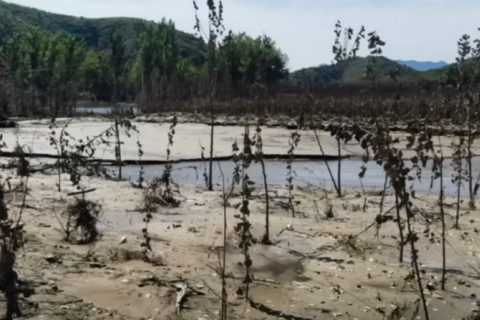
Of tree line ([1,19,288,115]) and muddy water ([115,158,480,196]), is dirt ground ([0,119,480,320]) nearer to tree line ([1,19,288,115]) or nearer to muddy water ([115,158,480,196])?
muddy water ([115,158,480,196])

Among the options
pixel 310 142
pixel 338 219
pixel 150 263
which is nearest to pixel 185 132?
pixel 310 142

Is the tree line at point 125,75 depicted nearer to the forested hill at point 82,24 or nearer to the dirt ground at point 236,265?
the dirt ground at point 236,265

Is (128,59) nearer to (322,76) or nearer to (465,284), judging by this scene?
(322,76)

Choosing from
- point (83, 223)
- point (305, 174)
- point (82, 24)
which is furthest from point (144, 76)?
point (82, 24)

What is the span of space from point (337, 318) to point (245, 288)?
2.33 feet

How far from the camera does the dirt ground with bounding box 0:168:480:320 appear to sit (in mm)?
4797

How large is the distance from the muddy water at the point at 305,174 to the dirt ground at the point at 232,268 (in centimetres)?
429

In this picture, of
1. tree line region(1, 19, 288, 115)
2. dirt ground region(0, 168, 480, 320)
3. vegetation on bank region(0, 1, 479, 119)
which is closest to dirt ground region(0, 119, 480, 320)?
dirt ground region(0, 168, 480, 320)

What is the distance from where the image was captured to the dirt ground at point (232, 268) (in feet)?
15.7

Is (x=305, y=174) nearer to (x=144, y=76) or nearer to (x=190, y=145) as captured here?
(x=190, y=145)

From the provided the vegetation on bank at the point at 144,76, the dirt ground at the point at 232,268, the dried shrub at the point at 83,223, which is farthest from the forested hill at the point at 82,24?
the dried shrub at the point at 83,223

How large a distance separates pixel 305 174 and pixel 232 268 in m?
9.32

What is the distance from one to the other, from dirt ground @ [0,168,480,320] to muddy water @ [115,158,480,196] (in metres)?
4.29

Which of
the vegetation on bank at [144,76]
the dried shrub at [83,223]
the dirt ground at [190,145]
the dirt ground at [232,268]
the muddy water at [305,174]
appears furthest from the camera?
the vegetation on bank at [144,76]
